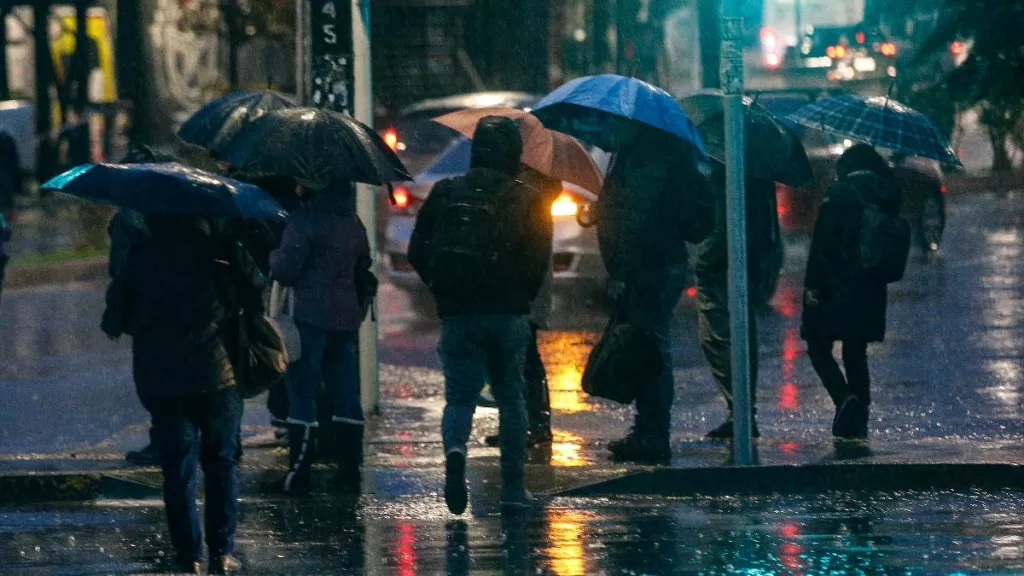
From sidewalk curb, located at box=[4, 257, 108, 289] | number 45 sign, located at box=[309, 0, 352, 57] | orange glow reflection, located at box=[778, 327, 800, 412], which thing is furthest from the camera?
sidewalk curb, located at box=[4, 257, 108, 289]

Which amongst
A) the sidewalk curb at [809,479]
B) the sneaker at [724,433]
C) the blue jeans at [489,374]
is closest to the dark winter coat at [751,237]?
the sneaker at [724,433]

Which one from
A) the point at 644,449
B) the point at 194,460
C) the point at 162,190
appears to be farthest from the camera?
the point at 644,449

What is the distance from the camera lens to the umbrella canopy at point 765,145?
9.84 meters

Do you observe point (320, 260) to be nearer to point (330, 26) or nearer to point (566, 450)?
point (566, 450)

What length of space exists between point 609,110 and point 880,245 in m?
1.75

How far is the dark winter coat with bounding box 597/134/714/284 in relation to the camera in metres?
9.30

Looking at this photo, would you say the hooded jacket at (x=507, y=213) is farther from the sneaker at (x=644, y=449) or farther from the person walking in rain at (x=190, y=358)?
the sneaker at (x=644, y=449)

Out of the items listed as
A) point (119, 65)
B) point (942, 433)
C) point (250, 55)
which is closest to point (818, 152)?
point (942, 433)

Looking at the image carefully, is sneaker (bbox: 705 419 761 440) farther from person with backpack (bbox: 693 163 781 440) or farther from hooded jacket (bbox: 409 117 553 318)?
hooded jacket (bbox: 409 117 553 318)

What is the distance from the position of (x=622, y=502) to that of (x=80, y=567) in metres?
2.47

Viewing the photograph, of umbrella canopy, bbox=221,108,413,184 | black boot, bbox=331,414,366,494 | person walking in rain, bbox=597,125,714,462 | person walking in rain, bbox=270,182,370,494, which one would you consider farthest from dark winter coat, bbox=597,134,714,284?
black boot, bbox=331,414,366,494

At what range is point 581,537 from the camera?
25.9ft

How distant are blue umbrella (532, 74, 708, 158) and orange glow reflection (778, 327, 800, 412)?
244 centimetres

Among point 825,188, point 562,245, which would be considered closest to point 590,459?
point 562,245
